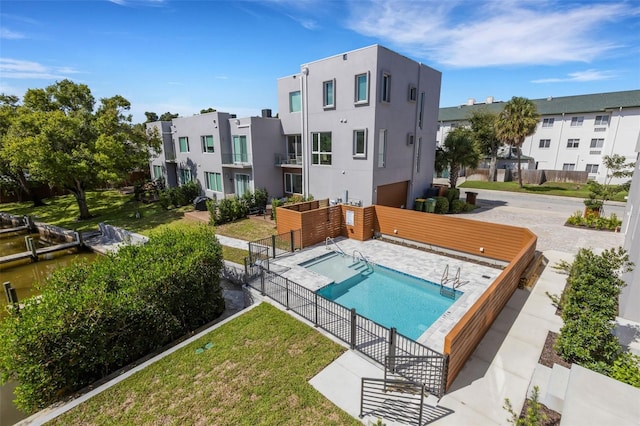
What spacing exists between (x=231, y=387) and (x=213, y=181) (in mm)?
21419

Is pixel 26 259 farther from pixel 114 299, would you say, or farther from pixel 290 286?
pixel 290 286

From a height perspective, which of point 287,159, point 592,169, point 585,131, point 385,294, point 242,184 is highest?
point 585,131

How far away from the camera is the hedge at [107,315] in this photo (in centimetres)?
572

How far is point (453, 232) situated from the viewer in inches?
537

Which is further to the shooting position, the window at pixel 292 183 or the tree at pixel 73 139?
the window at pixel 292 183

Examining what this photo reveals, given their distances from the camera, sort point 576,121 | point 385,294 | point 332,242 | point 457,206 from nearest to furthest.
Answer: point 385,294
point 332,242
point 457,206
point 576,121

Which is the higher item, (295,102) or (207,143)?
(295,102)

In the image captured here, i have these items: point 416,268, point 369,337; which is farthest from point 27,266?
point 416,268

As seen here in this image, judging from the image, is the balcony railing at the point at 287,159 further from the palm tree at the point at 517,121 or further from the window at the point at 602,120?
the window at the point at 602,120

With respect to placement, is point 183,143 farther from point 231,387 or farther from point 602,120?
point 602,120

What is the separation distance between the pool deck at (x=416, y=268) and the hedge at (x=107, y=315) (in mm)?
3520

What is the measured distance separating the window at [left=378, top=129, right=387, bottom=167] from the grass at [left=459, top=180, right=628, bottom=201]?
840 inches

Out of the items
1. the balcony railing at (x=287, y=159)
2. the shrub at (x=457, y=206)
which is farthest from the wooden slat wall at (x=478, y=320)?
the balcony railing at (x=287, y=159)

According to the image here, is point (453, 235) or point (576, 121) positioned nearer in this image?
point (453, 235)
